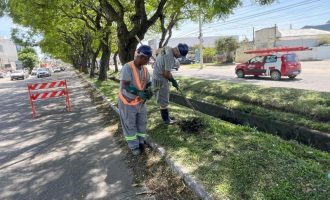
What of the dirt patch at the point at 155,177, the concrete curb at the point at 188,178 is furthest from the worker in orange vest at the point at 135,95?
the concrete curb at the point at 188,178

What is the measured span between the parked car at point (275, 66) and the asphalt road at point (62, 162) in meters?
12.9

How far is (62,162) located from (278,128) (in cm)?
474

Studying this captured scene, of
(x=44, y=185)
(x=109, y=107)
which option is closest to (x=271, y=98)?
(x=109, y=107)

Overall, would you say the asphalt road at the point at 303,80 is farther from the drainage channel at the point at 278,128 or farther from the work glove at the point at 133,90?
the work glove at the point at 133,90

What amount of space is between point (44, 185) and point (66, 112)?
21.2ft

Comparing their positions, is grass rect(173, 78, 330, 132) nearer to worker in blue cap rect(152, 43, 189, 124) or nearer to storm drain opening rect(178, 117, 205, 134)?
storm drain opening rect(178, 117, 205, 134)

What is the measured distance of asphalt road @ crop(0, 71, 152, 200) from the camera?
4344mm

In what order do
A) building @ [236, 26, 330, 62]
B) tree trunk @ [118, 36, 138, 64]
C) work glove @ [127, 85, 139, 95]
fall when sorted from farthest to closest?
building @ [236, 26, 330, 62], tree trunk @ [118, 36, 138, 64], work glove @ [127, 85, 139, 95]

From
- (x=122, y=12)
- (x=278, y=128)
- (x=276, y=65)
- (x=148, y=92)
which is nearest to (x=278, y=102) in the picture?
(x=278, y=128)

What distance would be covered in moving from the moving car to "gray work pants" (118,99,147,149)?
48.2ft

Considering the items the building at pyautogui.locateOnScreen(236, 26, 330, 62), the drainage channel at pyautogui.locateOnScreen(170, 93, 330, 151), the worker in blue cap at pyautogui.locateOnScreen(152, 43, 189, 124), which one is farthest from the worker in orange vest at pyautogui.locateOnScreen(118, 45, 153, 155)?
the building at pyautogui.locateOnScreen(236, 26, 330, 62)

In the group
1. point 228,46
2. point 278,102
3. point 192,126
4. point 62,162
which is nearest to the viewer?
point 62,162

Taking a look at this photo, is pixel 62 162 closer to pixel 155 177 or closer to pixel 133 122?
pixel 133 122

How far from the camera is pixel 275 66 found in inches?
738
